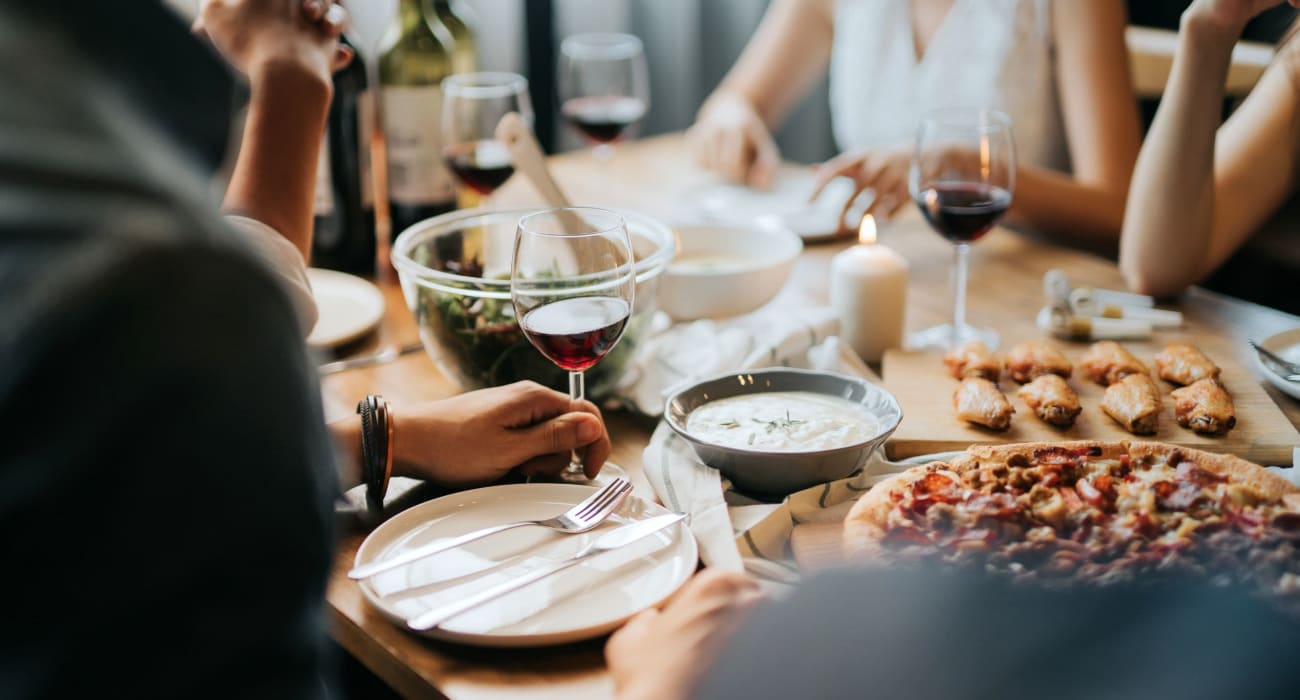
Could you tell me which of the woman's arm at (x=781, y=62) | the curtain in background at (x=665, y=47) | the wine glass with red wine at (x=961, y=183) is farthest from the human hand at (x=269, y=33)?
the curtain in background at (x=665, y=47)

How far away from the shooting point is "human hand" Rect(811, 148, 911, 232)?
5.67 feet

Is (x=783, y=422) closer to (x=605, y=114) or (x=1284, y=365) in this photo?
(x=1284, y=365)

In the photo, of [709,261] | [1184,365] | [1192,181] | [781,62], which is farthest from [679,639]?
[781,62]

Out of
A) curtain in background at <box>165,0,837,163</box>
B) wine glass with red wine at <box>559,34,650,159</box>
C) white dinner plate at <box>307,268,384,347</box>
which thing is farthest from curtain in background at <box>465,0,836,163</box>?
white dinner plate at <box>307,268,384,347</box>

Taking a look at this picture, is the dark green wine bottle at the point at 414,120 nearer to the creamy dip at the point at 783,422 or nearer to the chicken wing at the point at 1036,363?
the creamy dip at the point at 783,422

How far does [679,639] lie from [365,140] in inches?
→ 42.1

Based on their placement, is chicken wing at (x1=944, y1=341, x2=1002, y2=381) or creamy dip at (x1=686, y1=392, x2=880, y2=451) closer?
creamy dip at (x1=686, y1=392, x2=880, y2=451)

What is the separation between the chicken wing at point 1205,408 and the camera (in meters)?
1.05

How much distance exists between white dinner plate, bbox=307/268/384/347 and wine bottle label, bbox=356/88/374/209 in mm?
127

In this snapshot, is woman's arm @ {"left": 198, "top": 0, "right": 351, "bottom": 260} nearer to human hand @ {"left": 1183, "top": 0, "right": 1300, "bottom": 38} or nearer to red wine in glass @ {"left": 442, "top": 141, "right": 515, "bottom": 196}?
red wine in glass @ {"left": 442, "top": 141, "right": 515, "bottom": 196}

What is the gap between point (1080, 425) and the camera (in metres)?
1.09

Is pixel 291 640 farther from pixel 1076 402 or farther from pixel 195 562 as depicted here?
pixel 1076 402

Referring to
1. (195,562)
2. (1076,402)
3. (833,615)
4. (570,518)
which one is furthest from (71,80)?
(1076,402)

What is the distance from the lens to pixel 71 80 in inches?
15.6
